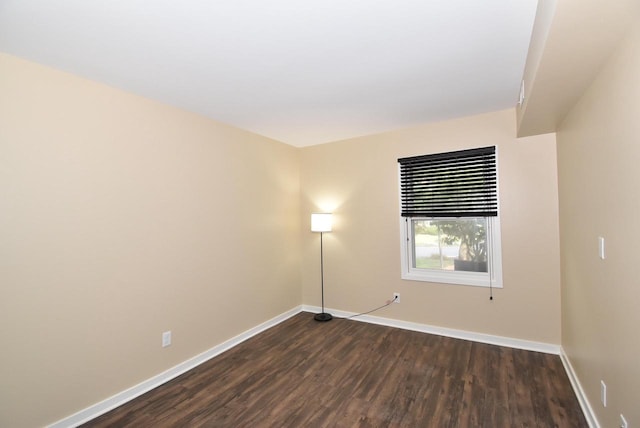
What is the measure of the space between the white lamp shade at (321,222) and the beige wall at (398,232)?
21cm

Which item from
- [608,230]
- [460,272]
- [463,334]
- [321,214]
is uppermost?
[321,214]

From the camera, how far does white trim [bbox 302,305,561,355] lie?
9.81 ft

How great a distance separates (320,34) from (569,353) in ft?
10.7

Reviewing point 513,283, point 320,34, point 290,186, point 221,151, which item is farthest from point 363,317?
point 320,34

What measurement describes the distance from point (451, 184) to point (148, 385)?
11.8 feet

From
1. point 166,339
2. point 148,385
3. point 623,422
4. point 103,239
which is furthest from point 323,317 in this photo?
point 623,422

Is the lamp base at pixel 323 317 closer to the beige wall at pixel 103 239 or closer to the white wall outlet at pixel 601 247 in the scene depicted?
the beige wall at pixel 103 239

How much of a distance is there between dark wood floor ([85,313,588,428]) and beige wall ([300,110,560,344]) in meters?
0.38

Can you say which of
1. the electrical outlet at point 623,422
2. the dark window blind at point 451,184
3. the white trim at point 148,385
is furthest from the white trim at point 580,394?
the white trim at point 148,385

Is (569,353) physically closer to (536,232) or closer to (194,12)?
(536,232)

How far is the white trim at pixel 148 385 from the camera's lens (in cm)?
212

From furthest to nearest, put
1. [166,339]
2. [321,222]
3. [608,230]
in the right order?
[321,222] → [166,339] → [608,230]

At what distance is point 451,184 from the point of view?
3.47 meters

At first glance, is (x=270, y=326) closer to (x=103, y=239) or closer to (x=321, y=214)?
(x=321, y=214)
